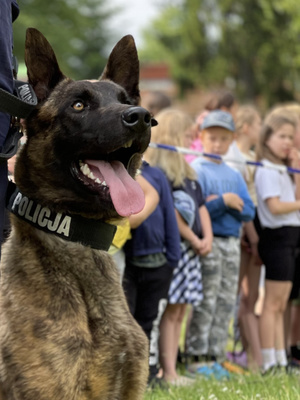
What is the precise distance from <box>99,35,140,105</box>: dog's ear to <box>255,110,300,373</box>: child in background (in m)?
4.12

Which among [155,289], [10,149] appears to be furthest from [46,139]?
[155,289]

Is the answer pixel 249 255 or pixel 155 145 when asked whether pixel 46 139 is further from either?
pixel 249 255

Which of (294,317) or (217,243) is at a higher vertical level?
(217,243)

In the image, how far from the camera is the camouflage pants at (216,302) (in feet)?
23.7

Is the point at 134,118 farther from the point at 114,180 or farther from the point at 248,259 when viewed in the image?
the point at 248,259

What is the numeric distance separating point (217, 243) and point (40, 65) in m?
4.20

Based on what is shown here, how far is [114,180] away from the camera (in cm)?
334

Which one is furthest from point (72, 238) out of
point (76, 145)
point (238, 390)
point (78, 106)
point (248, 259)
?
point (248, 259)

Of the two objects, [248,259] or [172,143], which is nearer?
[172,143]

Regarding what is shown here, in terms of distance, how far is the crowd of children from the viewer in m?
6.32

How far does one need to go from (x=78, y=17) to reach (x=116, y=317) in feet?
95.3

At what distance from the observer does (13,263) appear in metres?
3.28

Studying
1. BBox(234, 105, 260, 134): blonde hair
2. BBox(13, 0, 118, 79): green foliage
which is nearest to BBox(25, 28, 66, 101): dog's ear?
BBox(234, 105, 260, 134): blonde hair

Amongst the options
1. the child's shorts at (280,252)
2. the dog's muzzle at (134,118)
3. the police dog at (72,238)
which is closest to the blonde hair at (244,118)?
the child's shorts at (280,252)
